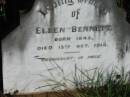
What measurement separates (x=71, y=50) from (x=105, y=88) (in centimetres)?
62

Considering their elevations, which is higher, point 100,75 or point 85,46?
point 85,46

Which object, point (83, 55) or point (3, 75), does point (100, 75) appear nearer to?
point (83, 55)

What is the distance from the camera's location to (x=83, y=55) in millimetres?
4969

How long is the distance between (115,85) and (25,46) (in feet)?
3.87

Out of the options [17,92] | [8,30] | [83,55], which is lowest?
[17,92]

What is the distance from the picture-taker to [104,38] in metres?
4.99

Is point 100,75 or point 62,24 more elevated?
point 62,24

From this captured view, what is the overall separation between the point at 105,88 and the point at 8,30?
4.47 ft

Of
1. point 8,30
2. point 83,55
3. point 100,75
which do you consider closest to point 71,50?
point 83,55

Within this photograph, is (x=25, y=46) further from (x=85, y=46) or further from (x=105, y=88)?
(x=105, y=88)

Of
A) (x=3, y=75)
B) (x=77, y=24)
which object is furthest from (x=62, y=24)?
(x=3, y=75)

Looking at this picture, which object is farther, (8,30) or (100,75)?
(100,75)

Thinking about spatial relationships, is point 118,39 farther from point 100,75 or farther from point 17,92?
point 17,92

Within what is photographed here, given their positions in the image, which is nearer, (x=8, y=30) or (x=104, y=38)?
(x=8, y=30)
